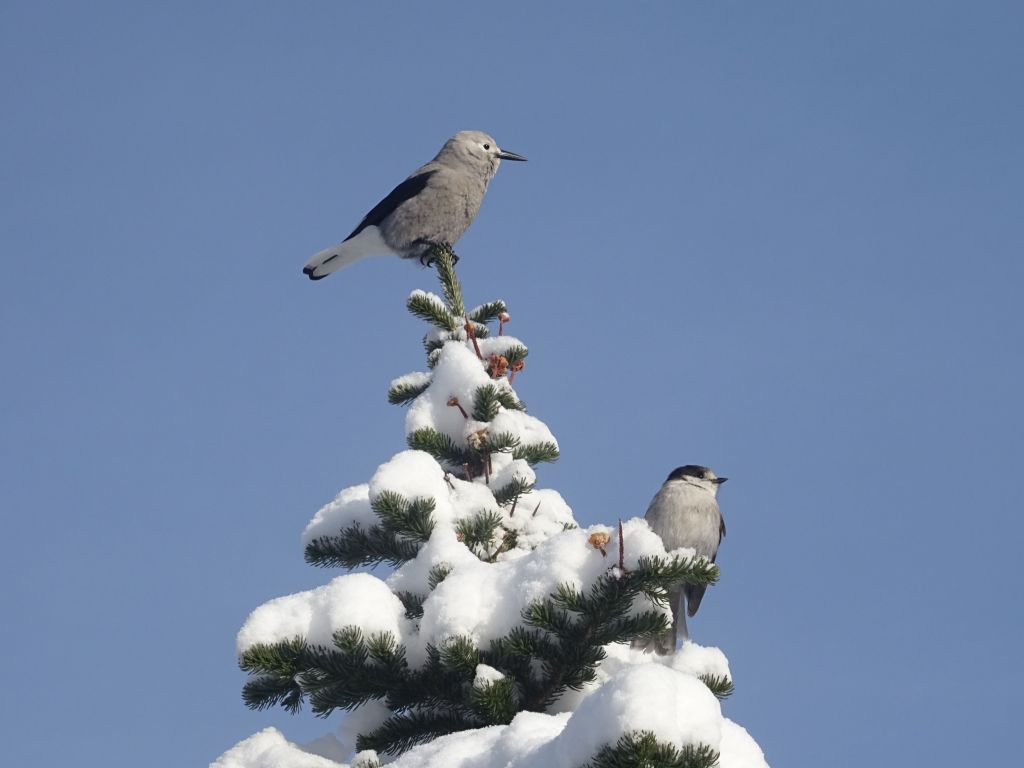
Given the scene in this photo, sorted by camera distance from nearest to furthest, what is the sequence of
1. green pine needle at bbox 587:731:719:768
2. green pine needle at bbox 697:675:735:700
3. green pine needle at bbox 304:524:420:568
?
green pine needle at bbox 587:731:719:768 < green pine needle at bbox 697:675:735:700 < green pine needle at bbox 304:524:420:568

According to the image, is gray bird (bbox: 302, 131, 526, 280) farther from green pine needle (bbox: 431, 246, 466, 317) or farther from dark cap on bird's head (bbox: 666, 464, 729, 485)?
dark cap on bird's head (bbox: 666, 464, 729, 485)

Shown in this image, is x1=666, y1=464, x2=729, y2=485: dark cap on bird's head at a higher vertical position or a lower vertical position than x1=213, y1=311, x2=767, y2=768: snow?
higher

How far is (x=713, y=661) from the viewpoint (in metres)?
3.32

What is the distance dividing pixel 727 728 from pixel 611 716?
2.08 ft

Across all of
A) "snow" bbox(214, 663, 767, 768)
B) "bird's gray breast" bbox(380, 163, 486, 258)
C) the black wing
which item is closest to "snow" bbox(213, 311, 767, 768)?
"snow" bbox(214, 663, 767, 768)

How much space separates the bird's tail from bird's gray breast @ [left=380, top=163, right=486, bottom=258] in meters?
0.14

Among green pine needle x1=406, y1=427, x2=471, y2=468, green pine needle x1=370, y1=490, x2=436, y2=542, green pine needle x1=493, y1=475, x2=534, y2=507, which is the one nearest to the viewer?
green pine needle x1=370, y1=490, x2=436, y2=542

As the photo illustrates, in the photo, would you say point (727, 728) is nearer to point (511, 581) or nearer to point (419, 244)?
point (511, 581)

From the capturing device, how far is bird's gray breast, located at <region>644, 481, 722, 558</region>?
17.5 feet

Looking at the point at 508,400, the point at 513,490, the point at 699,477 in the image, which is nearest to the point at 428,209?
the point at 699,477

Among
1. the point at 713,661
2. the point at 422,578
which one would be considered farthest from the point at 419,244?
the point at 713,661

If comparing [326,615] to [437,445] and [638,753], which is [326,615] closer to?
[437,445]

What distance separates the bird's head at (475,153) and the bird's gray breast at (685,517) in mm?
3557

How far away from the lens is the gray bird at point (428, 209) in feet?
25.0
